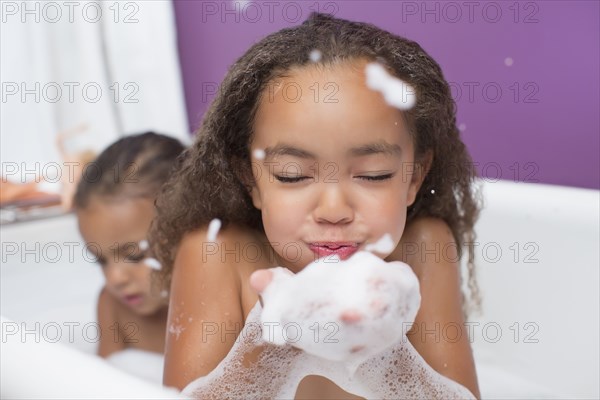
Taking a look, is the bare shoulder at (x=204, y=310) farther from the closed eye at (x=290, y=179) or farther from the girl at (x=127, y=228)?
the girl at (x=127, y=228)

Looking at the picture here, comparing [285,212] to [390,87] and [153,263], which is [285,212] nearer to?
[390,87]

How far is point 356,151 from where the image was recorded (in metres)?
0.80

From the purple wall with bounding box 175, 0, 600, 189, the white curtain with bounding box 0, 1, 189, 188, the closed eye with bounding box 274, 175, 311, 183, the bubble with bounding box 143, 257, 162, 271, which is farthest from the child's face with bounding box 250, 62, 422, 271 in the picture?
the white curtain with bounding box 0, 1, 189, 188

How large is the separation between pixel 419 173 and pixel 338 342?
29 cm

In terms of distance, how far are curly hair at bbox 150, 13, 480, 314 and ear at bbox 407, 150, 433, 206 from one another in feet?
0.04

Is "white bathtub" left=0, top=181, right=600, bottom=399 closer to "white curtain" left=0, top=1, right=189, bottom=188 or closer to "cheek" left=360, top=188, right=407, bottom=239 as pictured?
"cheek" left=360, top=188, right=407, bottom=239

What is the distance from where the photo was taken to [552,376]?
4.28 feet

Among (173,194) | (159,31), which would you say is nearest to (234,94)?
(173,194)

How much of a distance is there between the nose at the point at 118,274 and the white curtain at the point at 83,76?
2.56 feet

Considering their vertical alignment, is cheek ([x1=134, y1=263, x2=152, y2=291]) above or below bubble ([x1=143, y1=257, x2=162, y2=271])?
below

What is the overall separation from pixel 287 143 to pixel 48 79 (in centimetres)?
150

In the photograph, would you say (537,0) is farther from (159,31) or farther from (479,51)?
(159,31)

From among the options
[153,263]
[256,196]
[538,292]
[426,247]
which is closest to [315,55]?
[256,196]

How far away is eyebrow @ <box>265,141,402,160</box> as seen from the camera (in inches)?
31.6
